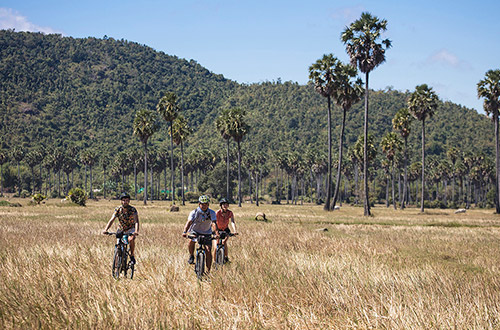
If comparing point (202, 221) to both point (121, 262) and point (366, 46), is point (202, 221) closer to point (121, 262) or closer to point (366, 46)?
point (121, 262)

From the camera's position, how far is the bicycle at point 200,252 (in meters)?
12.1

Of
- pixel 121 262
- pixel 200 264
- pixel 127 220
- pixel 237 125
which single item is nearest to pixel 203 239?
pixel 200 264

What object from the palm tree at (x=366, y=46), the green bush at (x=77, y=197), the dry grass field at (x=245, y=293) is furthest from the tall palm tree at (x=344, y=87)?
the dry grass field at (x=245, y=293)

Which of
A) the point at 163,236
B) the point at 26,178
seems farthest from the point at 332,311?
the point at 26,178

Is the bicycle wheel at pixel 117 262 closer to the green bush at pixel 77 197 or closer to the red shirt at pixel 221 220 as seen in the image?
the red shirt at pixel 221 220

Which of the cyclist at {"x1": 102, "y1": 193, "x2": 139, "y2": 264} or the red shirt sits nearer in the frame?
the cyclist at {"x1": 102, "y1": 193, "x2": 139, "y2": 264}

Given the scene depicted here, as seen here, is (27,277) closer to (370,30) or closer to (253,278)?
(253,278)

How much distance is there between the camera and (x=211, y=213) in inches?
498

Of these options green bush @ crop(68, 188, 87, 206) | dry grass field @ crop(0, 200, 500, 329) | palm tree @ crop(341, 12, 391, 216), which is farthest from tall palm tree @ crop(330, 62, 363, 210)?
dry grass field @ crop(0, 200, 500, 329)

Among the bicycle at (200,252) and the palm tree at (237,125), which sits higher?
the palm tree at (237,125)

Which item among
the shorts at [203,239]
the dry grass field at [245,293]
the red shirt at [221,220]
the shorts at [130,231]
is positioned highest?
the red shirt at [221,220]

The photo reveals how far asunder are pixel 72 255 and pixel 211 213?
5.25 m

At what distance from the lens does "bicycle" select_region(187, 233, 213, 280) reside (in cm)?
1208

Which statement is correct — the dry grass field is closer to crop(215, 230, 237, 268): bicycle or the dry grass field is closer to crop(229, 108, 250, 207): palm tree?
crop(215, 230, 237, 268): bicycle
